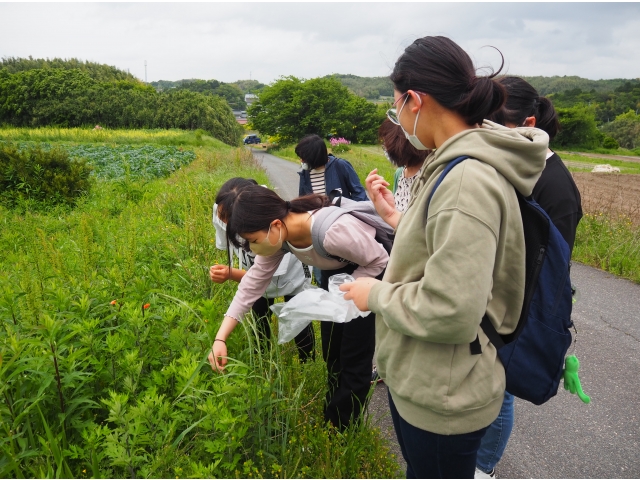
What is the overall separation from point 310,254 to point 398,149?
3.53 feet

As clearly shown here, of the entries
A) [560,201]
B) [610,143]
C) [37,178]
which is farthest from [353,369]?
[610,143]

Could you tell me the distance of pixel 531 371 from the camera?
49.3 inches

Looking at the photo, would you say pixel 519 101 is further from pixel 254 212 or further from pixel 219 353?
pixel 219 353

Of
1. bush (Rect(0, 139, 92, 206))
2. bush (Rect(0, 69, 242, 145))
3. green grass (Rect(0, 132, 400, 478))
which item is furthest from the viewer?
bush (Rect(0, 69, 242, 145))

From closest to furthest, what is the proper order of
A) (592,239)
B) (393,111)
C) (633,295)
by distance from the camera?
(393,111), (633,295), (592,239)

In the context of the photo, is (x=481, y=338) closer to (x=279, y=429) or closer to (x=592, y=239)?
(x=279, y=429)

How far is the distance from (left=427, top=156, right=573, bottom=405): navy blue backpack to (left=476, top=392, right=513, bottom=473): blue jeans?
781 millimetres

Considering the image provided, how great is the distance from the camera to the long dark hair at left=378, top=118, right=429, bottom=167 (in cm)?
275

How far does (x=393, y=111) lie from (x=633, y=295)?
4.89 meters

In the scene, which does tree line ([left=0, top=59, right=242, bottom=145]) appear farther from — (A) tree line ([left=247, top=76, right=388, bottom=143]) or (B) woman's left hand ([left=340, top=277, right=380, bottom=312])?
(B) woman's left hand ([left=340, top=277, right=380, bottom=312])

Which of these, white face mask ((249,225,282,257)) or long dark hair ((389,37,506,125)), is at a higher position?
long dark hair ((389,37,506,125))

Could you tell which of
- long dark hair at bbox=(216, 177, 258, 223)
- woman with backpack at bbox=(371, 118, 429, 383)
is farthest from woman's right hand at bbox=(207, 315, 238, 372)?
woman with backpack at bbox=(371, 118, 429, 383)

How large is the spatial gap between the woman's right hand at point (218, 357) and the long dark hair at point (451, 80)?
4.73 feet

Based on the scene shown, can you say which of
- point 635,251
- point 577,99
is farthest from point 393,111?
point 577,99
